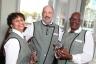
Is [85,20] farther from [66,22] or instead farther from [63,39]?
[63,39]

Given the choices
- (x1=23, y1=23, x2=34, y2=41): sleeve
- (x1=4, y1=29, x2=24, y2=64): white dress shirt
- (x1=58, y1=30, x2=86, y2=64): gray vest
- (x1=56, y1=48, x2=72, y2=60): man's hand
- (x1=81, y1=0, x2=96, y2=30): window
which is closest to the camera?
(x1=4, y1=29, x2=24, y2=64): white dress shirt

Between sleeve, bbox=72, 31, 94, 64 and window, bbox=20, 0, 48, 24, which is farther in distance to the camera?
window, bbox=20, 0, 48, 24

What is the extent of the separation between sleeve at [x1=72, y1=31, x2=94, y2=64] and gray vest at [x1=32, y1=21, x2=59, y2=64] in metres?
0.28

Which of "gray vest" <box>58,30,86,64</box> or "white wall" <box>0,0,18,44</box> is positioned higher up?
Answer: "white wall" <box>0,0,18,44</box>

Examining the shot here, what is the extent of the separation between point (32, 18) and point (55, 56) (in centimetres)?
97

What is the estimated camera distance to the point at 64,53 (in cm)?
217

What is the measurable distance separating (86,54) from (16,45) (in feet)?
2.46

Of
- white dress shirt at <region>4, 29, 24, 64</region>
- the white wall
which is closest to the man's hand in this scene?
white dress shirt at <region>4, 29, 24, 64</region>

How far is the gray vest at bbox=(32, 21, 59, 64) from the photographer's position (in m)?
2.36

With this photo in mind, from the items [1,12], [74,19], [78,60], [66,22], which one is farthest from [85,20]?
[1,12]

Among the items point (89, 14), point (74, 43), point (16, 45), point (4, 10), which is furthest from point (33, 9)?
point (16, 45)

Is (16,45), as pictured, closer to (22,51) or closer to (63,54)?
(22,51)

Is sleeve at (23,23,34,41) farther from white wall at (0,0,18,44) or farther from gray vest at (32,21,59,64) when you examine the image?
white wall at (0,0,18,44)

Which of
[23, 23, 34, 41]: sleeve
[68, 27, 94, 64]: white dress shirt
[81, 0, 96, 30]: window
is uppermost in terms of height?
[81, 0, 96, 30]: window
